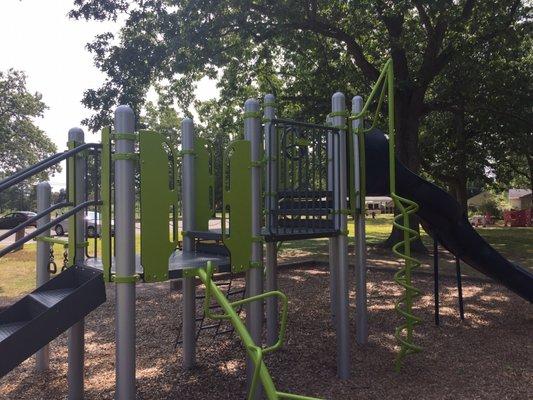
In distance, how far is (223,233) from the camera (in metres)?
3.49

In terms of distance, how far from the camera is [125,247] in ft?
9.39

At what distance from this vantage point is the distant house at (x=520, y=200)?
5717 cm

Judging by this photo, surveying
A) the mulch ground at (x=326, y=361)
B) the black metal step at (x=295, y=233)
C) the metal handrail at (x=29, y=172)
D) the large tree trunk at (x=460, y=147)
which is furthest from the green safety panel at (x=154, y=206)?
the large tree trunk at (x=460, y=147)

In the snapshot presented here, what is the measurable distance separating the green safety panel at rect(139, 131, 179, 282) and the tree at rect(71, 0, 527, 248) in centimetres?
904

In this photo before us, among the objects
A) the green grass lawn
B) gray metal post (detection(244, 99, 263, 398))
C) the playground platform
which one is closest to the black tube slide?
gray metal post (detection(244, 99, 263, 398))

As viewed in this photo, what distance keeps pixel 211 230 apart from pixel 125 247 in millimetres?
1539

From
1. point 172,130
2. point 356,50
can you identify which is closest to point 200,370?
point 356,50

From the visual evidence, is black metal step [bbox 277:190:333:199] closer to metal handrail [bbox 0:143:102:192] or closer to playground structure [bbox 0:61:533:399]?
Result: playground structure [bbox 0:61:533:399]

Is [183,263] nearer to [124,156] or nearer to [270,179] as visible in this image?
[124,156]

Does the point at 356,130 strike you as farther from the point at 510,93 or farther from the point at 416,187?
the point at 510,93

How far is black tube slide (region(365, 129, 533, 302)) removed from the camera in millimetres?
5395

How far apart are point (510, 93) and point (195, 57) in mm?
9059

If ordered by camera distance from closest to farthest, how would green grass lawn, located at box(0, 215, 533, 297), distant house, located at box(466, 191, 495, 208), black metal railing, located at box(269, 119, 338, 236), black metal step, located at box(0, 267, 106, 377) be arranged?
black metal step, located at box(0, 267, 106, 377) → black metal railing, located at box(269, 119, 338, 236) → green grass lawn, located at box(0, 215, 533, 297) → distant house, located at box(466, 191, 495, 208)

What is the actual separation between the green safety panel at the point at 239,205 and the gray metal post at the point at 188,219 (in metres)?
0.82
